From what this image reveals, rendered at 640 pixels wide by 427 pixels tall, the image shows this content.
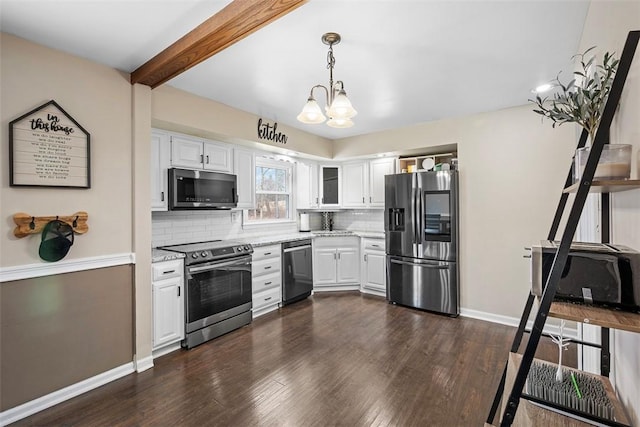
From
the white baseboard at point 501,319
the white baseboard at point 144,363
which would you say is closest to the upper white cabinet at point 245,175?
the white baseboard at point 144,363

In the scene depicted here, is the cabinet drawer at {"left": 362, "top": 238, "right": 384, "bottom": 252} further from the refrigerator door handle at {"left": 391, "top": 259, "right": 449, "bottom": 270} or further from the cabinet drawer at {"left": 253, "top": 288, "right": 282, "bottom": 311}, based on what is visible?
the cabinet drawer at {"left": 253, "top": 288, "right": 282, "bottom": 311}

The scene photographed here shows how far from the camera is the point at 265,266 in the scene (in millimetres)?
3951

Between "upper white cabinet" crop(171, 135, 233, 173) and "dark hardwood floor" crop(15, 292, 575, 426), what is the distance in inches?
76.2

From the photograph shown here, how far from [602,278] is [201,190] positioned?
333cm

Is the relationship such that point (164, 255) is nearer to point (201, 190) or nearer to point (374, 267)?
point (201, 190)

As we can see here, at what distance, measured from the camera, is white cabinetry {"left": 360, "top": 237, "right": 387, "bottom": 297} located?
4664mm

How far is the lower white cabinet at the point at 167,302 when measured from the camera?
9.21 feet

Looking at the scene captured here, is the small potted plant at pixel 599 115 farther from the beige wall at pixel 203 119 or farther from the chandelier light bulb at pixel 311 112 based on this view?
the beige wall at pixel 203 119

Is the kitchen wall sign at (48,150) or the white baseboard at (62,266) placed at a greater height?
the kitchen wall sign at (48,150)

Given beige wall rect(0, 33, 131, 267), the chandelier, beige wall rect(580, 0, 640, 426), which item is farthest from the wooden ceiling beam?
beige wall rect(580, 0, 640, 426)

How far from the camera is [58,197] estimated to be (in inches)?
88.0

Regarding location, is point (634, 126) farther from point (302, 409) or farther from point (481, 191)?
point (481, 191)

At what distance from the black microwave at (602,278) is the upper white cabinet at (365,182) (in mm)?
3785

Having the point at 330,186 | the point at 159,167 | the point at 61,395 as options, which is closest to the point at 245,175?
the point at 159,167
